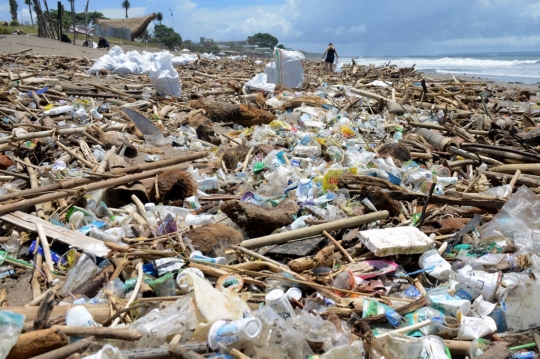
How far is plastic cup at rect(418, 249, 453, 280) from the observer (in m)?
3.01

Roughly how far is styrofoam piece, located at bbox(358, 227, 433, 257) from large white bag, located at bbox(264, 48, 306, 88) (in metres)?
8.53

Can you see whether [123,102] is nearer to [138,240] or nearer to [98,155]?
[98,155]

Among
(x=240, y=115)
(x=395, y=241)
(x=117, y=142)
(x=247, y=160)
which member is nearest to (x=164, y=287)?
(x=395, y=241)

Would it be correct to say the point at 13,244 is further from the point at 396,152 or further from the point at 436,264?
the point at 396,152

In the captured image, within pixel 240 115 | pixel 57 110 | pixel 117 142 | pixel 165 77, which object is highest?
pixel 165 77

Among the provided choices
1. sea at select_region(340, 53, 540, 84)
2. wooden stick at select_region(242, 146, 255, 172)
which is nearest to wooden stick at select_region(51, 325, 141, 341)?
wooden stick at select_region(242, 146, 255, 172)

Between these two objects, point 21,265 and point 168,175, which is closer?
point 21,265

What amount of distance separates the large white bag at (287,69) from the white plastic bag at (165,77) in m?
2.76

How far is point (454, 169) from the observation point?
17.9 ft

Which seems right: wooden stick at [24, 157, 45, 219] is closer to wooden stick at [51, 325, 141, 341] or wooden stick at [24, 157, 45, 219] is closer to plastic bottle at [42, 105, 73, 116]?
wooden stick at [51, 325, 141, 341]

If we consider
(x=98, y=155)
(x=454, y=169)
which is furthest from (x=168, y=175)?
(x=454, y=169)

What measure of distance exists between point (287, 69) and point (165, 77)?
129 inches

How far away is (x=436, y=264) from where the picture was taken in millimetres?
3082

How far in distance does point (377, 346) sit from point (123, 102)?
7.73 m
